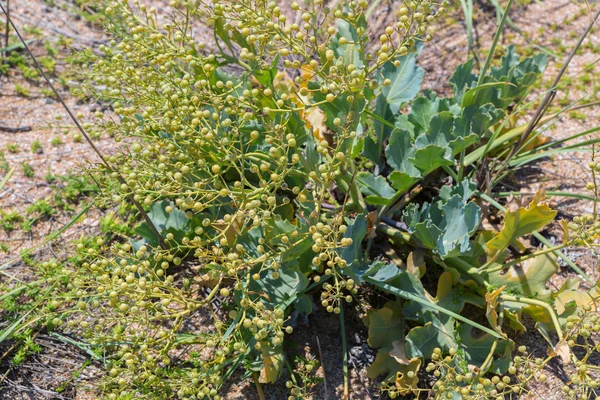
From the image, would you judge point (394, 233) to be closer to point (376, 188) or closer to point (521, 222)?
point (376, 188)

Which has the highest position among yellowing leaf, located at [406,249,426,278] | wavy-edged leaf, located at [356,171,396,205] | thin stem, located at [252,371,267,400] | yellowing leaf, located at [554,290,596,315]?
wavy-edged leaf, located at [356,171,396,205]

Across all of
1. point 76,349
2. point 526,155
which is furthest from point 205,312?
point 526,155

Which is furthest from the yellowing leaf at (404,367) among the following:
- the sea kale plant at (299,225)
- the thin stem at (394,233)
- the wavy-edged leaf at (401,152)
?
the wavy-edged leaf at (401,152)

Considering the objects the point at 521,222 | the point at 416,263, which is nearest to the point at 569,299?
the point at 521,222

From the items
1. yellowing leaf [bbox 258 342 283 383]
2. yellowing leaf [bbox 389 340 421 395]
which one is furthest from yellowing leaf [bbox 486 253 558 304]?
yellowing leaf [bbox 258 342 283 383]

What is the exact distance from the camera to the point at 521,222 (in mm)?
1926

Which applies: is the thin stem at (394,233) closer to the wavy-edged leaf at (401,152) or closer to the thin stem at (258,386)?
the wavy-edged leaf at (401,152)

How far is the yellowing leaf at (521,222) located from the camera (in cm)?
188

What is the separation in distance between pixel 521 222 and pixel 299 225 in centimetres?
73

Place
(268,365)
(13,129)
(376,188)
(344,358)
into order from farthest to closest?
(13,129), (376,188), (344,358), (268,365)

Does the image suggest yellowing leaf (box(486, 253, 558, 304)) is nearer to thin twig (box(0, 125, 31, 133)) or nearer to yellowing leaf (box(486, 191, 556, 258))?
yellowing leaf (box(486, 191, 556, 258))

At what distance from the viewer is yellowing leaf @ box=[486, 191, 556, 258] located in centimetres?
188

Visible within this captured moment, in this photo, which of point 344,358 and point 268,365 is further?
point 344,358

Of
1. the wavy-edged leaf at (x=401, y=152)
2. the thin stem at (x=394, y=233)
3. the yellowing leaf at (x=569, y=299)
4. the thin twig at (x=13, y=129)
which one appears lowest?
the thin twig at (x=13, y=129)
